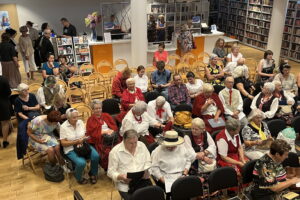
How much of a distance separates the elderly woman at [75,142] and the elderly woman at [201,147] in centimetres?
156

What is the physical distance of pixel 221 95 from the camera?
6.08 m

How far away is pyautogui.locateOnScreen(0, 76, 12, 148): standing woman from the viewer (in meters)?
5.89

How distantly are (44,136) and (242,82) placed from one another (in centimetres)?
459

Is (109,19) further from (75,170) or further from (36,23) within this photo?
(75,170)

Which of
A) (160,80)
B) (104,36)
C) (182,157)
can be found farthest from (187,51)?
(182,157)

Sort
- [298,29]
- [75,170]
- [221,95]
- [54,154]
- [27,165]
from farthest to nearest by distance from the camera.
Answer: [298,29] → [221,95] → [27,165] → [54,154] → [75,170]

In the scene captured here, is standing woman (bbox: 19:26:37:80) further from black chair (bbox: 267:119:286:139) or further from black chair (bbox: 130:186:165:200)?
black chair (bbox: 130:186:165:200)

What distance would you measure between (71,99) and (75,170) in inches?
97.4

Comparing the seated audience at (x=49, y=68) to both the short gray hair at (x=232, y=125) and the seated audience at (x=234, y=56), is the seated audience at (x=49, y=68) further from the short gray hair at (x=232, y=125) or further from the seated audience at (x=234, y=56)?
the short gray hair at (x=232, y=125)

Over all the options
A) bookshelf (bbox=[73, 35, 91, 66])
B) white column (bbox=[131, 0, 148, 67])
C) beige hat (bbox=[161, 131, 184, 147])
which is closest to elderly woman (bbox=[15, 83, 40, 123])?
beige hat (bbox=[161, 131, 184, 147])

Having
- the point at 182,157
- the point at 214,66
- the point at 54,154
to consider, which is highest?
the point at 214,66

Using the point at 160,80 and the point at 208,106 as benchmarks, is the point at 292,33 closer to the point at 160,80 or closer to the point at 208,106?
the point at 160,80

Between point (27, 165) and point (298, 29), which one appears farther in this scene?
point (298, 29)

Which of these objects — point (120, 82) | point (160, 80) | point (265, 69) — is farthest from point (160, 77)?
point (265, 69)
